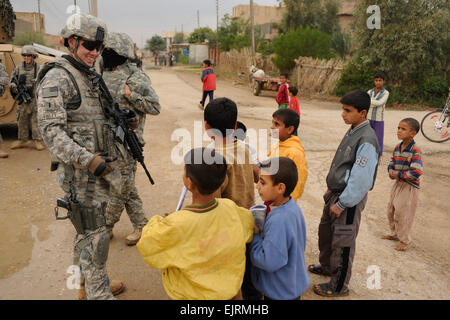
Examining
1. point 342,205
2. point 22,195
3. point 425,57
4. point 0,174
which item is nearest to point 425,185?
point 342,205

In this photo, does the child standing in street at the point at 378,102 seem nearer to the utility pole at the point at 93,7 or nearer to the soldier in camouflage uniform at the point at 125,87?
the soldier in camouflage uniform at the point at 125,87

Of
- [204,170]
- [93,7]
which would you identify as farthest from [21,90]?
[204,170]

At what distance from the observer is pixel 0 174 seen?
5.55m

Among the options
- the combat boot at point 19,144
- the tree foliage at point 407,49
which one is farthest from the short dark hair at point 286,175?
the tree foliage at point 407,49

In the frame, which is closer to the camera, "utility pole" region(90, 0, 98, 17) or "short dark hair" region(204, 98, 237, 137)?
"short dark hair" region(204, 98, 237, 137)

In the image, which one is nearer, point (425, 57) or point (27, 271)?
point (27, 271)

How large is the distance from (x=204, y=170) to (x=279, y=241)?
0.56 metres

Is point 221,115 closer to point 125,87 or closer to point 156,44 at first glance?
point 125,87

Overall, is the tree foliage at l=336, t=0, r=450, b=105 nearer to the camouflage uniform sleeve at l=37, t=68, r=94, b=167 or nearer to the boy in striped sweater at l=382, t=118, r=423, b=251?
the boy in striped sweater at l=382, t=118, r=423, b=251

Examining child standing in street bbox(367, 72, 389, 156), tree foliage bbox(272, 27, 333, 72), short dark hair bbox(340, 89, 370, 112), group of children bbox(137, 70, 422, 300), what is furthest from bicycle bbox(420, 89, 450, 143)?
tree foliage bbox(272, 27, 333, 72)

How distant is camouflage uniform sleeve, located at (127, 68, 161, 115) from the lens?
322 cm

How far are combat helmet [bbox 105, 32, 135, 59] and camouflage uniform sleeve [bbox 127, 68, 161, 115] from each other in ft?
0.67

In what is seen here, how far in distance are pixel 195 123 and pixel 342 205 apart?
7037 millimetres
